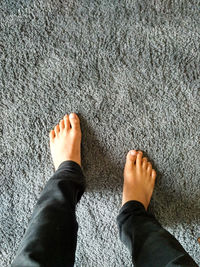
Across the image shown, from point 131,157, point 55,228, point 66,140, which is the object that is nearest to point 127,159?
point 131,157

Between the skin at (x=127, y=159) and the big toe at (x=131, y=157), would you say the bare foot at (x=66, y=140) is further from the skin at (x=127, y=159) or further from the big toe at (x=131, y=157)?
the big toe at (x=131, y=157)

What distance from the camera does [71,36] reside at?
738 mm

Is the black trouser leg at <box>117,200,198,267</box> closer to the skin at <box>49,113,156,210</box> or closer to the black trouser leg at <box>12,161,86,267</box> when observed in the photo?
the skin at <box>49,113,156,210</box>

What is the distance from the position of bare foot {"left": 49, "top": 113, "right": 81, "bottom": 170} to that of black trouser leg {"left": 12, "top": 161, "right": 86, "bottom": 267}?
0.20ft

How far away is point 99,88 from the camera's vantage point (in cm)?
74

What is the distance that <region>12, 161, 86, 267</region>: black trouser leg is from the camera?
1.68 ft

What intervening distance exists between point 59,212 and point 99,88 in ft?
1.31

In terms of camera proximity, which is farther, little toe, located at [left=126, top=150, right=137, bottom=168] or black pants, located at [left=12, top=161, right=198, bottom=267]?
little toe, located at [left=126, top=150, right=137, bottom=168]

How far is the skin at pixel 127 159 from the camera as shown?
743mm

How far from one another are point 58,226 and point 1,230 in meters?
0.31

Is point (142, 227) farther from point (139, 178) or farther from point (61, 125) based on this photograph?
point (61, 125)

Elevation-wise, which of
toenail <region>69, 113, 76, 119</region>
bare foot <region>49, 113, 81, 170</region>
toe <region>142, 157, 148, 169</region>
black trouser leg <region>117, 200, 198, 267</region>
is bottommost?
black trouser leg <region>117, 200, 198, 267</region>

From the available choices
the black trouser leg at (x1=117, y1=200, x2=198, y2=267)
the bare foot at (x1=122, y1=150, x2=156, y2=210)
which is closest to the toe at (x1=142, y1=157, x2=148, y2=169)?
the bare foot at (x1=122, y1=150, x2=156, y2=210)

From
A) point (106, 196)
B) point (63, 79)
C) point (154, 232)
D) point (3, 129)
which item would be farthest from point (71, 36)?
point (154, 232)
